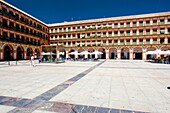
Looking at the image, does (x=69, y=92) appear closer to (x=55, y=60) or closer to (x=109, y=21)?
(x=55, y=60)

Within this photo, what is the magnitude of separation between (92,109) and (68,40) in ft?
135

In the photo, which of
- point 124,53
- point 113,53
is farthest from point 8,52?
point 124,53

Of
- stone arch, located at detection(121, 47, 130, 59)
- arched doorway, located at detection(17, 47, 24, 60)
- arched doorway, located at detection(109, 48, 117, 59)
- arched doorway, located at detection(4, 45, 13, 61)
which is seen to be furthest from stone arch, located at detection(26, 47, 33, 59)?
stone arch, located at detection(121, 47, 130, 59)

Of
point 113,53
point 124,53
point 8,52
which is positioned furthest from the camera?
point 113,53

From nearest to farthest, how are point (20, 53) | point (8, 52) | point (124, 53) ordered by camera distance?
1. point (8, 52)
2. point (20, 53)
3. point (124, 53)

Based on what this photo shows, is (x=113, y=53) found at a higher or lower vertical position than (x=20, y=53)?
higher

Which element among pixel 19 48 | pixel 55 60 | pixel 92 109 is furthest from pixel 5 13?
pixel 92 109

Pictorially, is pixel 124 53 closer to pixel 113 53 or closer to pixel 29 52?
pixel 113 53

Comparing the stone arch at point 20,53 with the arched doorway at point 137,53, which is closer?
the stone arch at point 20,53

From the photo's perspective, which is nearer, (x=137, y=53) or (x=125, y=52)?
(x=137, y=53)

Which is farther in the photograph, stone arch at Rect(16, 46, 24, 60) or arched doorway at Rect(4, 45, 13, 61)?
stone arch at Rect(16, 46, 24, 60)

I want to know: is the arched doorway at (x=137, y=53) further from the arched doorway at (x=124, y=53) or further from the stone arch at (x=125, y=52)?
the arched doorway at (x=124, y=53)

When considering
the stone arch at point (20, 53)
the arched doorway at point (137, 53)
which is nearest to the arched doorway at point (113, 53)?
the arched doorway at point (137, 53)

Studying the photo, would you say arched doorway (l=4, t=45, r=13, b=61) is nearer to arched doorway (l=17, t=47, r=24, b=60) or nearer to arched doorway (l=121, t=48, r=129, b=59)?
arched doorway (l=17, t=47, r=24, b=60)
